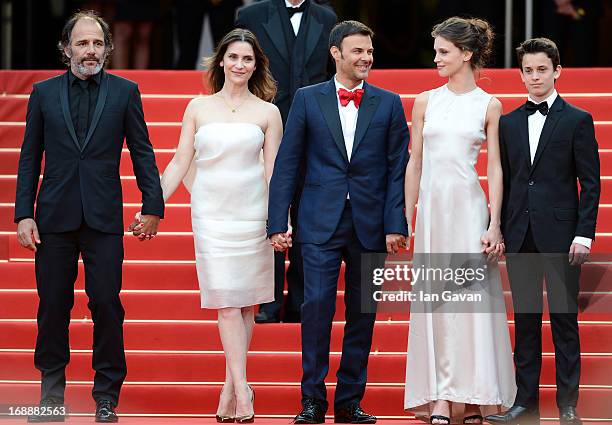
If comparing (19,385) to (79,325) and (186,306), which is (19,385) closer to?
(79,325)

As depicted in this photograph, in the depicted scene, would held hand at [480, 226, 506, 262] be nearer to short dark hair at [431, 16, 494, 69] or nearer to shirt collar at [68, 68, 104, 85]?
short dark hair at [431, 16, 494, 69]

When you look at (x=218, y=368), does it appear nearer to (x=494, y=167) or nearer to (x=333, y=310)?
(x=333, y=310)

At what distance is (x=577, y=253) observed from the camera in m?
7.85

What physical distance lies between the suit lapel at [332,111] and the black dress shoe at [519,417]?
1.51 metres

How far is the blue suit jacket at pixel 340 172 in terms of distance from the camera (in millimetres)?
8031

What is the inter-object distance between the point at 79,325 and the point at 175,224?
1342 mm

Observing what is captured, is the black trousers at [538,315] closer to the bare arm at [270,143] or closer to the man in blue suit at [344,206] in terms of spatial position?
the man in blue suit at [344,206]

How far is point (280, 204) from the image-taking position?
8047mm

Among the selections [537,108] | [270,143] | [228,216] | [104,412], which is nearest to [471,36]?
[537,108]

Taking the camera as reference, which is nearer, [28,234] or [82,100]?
[28,234]

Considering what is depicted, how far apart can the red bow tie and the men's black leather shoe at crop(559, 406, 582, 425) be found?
1.88 m

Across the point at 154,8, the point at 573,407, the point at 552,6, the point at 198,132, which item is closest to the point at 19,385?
the point at 198,132

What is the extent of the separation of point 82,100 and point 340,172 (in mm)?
1385

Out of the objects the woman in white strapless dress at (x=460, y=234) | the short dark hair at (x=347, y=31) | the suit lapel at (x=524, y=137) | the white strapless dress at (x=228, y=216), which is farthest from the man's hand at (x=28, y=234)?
the suit lapel at (x=524, y=137)
